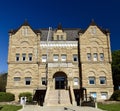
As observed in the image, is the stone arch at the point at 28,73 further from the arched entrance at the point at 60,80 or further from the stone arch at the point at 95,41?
the stone arch at the point at 95,41

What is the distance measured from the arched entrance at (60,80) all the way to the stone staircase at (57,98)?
4.76 m

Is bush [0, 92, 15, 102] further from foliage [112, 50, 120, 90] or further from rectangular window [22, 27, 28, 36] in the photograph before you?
foliage [112, 50, 120, 90]

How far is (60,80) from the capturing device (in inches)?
1785

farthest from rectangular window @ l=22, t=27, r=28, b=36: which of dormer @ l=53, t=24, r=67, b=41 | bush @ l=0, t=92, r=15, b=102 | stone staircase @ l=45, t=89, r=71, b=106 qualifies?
stone staircase @ l=45, t=89, r=71, b=106

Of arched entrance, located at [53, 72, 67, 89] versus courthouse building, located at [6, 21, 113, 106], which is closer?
courthouse building, located at [6, 21, 113, 106]

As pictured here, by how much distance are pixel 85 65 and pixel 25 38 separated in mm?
14191

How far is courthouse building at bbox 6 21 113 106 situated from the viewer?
43.4 m

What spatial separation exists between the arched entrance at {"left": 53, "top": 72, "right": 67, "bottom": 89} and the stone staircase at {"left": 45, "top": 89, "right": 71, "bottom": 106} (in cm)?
476

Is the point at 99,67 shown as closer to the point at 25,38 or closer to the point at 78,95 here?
the point at 78,95

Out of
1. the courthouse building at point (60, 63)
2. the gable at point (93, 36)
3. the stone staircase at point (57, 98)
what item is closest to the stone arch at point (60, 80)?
the courthouse building at point (60, 63)

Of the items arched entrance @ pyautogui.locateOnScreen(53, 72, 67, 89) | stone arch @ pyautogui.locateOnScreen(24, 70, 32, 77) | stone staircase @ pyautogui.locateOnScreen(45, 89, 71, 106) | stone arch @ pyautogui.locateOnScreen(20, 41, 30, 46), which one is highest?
stone arch @ pyautogui.locateOnScreen(20, 41, 30, 46)

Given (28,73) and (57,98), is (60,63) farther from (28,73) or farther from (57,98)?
(57,98)

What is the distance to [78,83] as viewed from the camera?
44.3 meters

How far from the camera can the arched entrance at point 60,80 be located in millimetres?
44969
